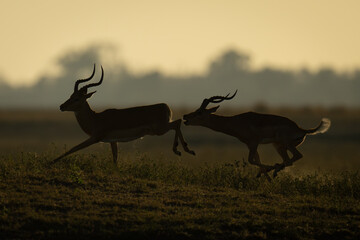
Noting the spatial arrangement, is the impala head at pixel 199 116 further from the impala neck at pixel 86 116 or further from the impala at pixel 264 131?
the impala neck at pixel 86 116

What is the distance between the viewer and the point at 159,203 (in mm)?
12242

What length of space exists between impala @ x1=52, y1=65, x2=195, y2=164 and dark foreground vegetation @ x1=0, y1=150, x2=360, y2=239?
871 mm

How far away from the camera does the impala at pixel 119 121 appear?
589 inches

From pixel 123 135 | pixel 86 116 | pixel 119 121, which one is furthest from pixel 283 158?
pixel 86 116

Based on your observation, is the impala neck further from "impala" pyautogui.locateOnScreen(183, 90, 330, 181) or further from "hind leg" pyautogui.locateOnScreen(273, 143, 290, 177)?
"hind leg" pyautogui.locateOnScreen(273, 143, 290, 177)

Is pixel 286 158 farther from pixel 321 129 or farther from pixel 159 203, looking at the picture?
pixel 159 203

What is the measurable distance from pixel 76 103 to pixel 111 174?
6.08 feet

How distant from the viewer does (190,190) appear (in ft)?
45.0

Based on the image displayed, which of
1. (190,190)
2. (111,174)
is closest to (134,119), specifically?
(111,174)

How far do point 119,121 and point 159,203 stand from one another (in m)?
3.34

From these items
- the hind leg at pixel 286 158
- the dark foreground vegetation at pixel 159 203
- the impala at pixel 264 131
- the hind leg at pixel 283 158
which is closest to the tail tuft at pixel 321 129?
the impala at pixel 264 131

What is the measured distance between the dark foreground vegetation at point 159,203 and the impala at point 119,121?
871mm

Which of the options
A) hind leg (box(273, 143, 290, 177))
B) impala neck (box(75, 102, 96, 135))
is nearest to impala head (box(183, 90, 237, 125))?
hind leg (box(273, 143, 290, 177))

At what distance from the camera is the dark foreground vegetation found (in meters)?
10.7
